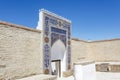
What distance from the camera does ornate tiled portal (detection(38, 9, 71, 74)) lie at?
8578 millimetres

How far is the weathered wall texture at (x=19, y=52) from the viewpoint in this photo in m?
6.37

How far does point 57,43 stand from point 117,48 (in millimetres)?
6537

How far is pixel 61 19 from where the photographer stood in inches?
395

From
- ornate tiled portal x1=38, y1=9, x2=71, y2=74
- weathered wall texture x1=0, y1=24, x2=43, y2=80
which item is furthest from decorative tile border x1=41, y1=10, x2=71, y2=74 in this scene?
weathered wall texture x1=0, y1=24, x2=43, y2=80

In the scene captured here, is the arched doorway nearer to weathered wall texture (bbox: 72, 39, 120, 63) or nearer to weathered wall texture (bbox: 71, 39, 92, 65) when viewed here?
weathered wall texture (bbox: 71, 39, 92, 65)

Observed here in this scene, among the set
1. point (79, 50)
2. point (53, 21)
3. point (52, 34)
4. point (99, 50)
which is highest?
point (53, 21)

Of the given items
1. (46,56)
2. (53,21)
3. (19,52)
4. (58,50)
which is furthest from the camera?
(58,50)

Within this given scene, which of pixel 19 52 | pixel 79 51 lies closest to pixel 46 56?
pixel 19 52

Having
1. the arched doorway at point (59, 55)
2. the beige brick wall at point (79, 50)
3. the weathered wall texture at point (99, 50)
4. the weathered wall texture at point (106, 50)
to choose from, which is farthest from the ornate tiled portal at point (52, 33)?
the weathered wall texture at point (106, 50)

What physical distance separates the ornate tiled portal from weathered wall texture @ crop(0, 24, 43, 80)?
1.50ft

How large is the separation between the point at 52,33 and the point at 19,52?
→ 8.98 feet

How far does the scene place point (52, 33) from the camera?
920 cm

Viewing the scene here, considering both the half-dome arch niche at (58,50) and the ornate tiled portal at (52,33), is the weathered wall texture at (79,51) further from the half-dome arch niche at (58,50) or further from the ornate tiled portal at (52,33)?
the half-dome arch niche at (58,50)

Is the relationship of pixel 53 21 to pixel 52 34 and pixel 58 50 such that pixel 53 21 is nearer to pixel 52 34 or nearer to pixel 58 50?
pixel 52 34
